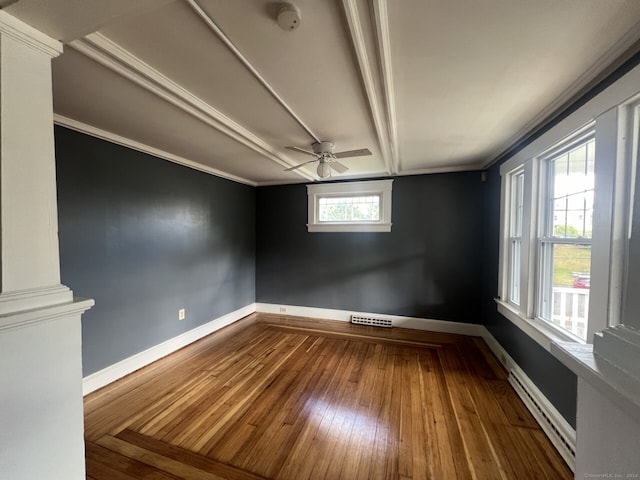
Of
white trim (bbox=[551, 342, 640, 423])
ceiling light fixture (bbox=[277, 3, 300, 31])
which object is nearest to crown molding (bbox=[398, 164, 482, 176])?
ceiling light fixture (bbox=[277, 3, 300, 31])

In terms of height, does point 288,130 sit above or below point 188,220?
above

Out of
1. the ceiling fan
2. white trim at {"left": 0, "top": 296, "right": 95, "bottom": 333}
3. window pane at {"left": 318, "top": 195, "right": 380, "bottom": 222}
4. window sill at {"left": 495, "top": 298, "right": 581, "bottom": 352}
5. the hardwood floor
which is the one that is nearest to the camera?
white trim at {"left": 0, "top": 296, "right": 95, "bottom": 333}

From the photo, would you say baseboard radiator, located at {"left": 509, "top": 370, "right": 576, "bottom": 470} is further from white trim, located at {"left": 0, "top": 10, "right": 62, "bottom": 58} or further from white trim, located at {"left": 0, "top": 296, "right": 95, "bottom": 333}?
white trim, located at {"left": 0, "top": 10, "right": 62, "bottom": 58}

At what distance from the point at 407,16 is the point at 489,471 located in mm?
2382

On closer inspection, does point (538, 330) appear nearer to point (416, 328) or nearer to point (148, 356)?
point (416, 328)

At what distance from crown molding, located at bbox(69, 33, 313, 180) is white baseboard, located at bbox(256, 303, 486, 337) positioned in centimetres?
279

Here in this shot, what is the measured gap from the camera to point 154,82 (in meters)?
1.56

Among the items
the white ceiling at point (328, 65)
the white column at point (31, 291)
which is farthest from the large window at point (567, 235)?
the white column at point (31, 291)

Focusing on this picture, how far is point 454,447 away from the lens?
5.47 feet

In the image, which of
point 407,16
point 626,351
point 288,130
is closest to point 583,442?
point 626,351

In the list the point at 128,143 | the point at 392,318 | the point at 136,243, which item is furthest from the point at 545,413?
the point at 128,143

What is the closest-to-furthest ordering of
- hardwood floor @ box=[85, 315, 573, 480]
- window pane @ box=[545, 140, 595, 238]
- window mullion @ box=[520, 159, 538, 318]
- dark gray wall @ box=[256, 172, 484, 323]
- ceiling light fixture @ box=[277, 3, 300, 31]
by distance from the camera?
ceiling light fixture @ box=[277, 3, 300, 31]
hardwood floor @ box=[85, 315, 573, 480]
window pane @ box=[545, 140, 595, 238]
window mullion @ box=[520, 159, 538, 318]
dark gray wall @ box=[256, 172, 484, 323]

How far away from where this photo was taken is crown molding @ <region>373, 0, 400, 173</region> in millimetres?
1083

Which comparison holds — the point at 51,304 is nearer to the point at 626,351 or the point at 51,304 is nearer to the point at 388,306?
the point at 626,351
